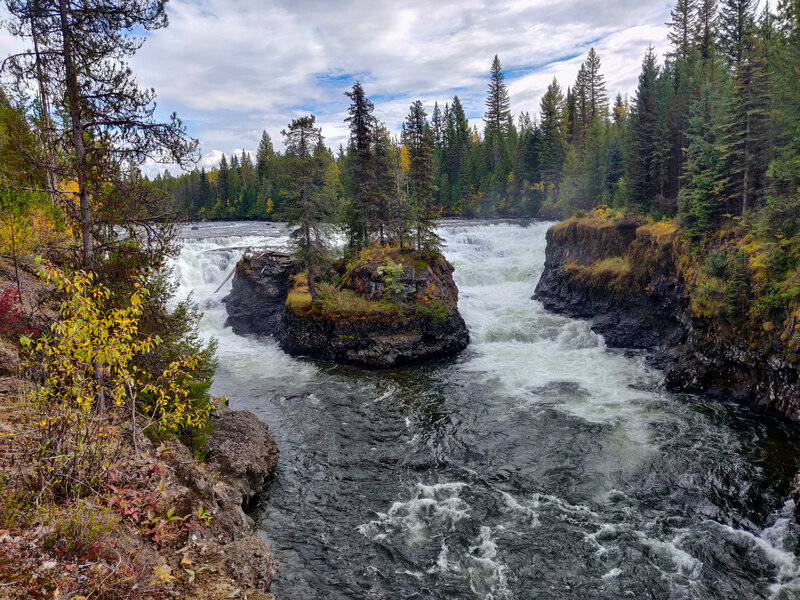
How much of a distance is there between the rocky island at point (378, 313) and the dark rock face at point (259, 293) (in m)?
2.58

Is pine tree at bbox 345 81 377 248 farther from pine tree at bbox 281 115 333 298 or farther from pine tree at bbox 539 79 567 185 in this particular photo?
pine tree at bbox 539 79 567 185

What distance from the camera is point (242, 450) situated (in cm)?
1382

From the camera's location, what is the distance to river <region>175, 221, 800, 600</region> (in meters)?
10.1

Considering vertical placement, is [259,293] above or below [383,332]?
above

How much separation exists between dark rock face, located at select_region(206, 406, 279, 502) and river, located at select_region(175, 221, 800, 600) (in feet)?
2.05

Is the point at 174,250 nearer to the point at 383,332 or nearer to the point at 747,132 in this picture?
the point at 383,332

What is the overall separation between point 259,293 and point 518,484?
2440 centimetres

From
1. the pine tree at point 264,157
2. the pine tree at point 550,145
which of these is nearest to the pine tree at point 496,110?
the pine tree at point 550,145

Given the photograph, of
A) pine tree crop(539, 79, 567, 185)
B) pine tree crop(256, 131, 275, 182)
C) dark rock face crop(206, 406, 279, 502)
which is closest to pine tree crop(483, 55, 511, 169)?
pine tree crop(539, 79, 567, 185)

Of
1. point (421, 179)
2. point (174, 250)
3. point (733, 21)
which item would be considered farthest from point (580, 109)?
point (174, 250)

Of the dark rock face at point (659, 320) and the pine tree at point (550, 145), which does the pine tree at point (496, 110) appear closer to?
the pine tree at point (550, 145)

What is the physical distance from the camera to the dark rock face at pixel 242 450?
12680 millimetres

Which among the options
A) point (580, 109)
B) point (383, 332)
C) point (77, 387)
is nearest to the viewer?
point (77, 387)

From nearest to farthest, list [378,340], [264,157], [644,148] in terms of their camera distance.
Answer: [378,340] → [644,148] → [264,157]
